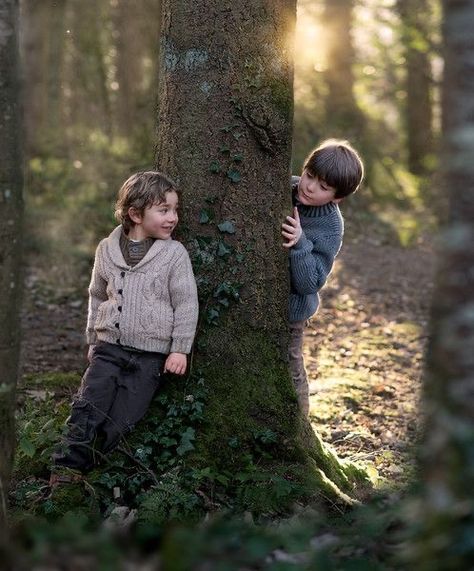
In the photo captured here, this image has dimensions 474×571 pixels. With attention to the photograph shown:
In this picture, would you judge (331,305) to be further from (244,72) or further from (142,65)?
(142,65)

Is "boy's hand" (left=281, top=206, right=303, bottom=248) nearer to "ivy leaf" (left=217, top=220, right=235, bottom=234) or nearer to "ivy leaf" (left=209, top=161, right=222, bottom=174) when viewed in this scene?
"ivy leaf" (left=217, top=220, right=235, bottom=234)

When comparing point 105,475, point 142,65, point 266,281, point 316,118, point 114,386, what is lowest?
point 105,475

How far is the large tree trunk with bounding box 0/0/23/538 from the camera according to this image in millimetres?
3832

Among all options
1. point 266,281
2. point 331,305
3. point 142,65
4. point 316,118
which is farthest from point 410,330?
point 142,65

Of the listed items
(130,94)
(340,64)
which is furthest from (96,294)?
(340,64)

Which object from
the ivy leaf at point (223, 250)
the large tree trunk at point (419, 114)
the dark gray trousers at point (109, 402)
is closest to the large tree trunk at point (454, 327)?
the ivy leaf at point (223, 250)

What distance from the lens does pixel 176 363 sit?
4.88 m

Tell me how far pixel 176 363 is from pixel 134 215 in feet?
2.89

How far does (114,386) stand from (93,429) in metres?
0.27

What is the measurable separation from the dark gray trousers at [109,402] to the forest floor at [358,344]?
1547 mm

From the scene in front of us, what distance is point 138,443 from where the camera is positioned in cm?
495

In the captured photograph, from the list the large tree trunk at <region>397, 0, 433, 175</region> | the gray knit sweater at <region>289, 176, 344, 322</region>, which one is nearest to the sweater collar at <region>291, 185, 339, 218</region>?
the gray knit sweater at <region>289, 176, 344, 322</region>

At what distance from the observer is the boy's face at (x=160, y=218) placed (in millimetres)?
4871

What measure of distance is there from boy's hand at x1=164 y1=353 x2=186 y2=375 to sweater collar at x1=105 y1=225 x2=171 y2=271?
1.79 ft
